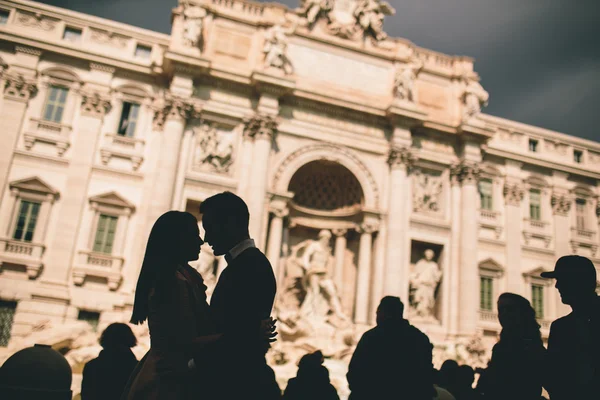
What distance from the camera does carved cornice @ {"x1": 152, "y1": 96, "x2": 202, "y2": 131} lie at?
20.2 metres

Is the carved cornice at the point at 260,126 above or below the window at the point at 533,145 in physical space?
below

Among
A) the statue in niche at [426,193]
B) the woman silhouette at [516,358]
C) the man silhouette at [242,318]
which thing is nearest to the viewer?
the man silhouette at [242,318]

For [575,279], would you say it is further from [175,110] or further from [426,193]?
[426,193]

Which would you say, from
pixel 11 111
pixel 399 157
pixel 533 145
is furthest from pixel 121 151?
pixel 533 145

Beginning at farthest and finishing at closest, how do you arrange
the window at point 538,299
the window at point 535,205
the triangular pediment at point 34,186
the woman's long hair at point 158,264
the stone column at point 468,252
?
the window at point 535,205 → the window at point 538,299 → the stone column at point 468,252 → the triangular pediment at point 34,186 → the woman's long hair at point 158,264

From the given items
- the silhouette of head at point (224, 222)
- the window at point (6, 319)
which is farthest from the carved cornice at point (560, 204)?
the silhouette of head at point (224, 222)

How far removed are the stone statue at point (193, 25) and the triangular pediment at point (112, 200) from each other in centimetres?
677

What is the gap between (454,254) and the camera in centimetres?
2270

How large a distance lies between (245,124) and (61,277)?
9130mm

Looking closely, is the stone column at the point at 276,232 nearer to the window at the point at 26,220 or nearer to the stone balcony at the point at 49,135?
the stone balcony at the point at 49,135

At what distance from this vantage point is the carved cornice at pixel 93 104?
2048 centimetres

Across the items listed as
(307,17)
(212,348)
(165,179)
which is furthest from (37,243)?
(212,348)

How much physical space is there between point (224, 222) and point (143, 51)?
68.0 ft

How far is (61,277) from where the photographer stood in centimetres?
1862
